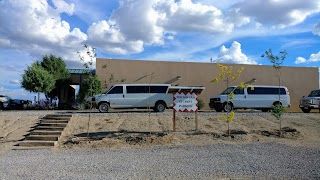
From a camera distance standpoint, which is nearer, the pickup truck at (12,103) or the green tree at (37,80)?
the pickup truck at (12,103)

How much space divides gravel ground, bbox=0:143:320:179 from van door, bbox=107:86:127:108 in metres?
8.86

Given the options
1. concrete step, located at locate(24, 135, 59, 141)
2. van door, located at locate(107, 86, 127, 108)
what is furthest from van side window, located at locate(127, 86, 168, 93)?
concrete step, located at locate(24, 135, 59, 141)

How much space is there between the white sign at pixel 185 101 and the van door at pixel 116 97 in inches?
267

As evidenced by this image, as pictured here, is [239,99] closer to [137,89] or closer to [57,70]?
[137,89]

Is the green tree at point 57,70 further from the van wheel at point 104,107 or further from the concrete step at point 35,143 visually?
the concrete step at point 35,143

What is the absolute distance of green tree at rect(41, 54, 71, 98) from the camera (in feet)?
114

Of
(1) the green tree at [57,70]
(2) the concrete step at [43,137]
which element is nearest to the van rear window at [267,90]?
(2) the concrete step at [43,137]

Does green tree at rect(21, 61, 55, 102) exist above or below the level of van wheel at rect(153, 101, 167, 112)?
above

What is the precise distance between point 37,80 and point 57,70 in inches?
168

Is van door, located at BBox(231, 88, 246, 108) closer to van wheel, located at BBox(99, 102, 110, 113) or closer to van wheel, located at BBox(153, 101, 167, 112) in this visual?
van wheel, located at BBox(153, 101, 167, 112)

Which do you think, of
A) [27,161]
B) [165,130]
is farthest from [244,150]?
[27,161]

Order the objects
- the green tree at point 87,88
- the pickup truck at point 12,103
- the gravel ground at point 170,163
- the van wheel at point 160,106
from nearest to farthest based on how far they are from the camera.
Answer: the gravel ground at point 170,163 → the van wheel at point 160,106 → the pickup truck at point 12,103 → the green tree at point 87,88

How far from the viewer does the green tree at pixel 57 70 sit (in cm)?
3478

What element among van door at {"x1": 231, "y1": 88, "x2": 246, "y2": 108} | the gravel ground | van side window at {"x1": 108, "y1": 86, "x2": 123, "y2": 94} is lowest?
the gravel ground
